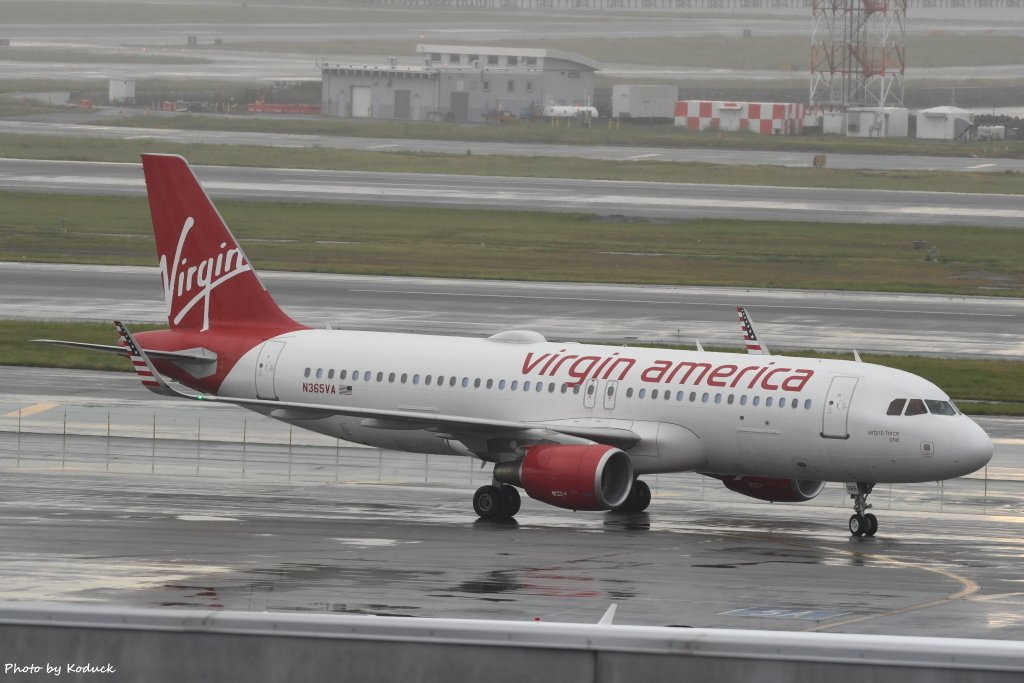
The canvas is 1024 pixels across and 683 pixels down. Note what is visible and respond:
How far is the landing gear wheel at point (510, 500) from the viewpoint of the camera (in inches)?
1556

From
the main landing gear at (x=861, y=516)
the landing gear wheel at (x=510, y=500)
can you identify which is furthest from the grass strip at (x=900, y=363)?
the landing gear wheel at (x=510, y=500)

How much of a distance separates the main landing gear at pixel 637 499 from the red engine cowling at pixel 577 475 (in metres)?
2.73

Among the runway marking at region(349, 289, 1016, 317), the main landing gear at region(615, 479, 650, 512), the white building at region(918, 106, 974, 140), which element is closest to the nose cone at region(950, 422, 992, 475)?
the main landing gear at region(615, 479, 650, 512)

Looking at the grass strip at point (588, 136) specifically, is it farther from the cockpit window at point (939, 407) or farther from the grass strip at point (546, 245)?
the cockpit window at point (939, 407)

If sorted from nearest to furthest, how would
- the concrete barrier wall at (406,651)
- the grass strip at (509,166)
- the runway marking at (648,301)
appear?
the concrete barrier wall at (406,651) → the runway marking at (648,301) → the grass strip at (509,166)

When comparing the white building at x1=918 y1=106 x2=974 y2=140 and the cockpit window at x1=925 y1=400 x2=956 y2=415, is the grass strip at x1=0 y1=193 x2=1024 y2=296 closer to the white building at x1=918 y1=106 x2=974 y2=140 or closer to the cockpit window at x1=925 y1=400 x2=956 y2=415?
the cockpit window at x1=925 y1=400 x2=956 y2=415

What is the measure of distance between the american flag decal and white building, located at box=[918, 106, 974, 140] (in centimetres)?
15915

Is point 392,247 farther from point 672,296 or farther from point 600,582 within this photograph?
point 600,582

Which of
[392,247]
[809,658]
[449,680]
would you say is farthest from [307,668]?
[392,247]

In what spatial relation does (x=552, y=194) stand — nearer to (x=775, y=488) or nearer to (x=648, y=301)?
(x=648, y=301)

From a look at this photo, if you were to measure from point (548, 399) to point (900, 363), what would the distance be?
24.4m

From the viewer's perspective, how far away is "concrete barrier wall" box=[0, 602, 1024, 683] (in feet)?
48.3

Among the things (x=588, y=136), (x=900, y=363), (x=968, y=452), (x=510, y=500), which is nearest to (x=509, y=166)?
(x=588, y=136)

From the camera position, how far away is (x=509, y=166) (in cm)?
14825
